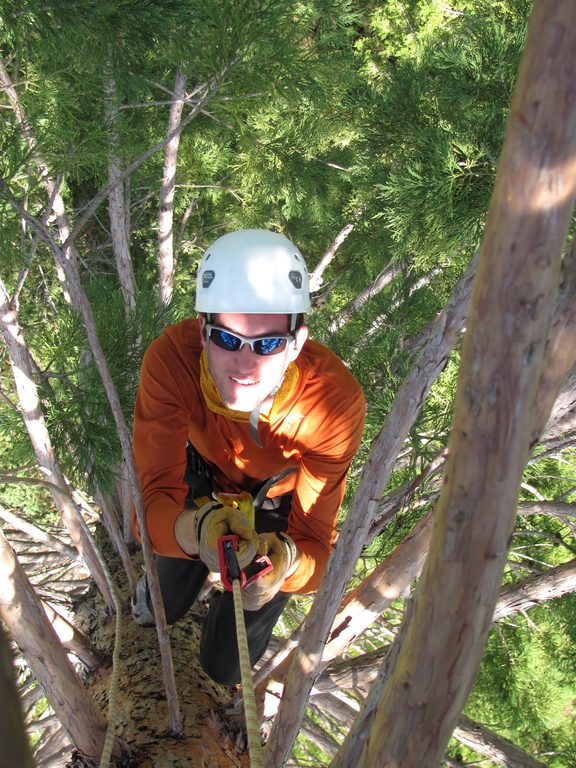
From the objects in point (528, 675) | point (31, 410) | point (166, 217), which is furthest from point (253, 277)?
point (528, 675)

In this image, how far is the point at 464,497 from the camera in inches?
30.0

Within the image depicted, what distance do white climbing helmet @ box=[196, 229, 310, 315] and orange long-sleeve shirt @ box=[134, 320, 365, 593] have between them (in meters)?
0.23

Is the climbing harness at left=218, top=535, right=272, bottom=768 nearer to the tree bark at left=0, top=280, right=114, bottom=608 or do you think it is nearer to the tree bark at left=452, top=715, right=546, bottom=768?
the tree bark at left=0, top=280, right=114, bottom=608

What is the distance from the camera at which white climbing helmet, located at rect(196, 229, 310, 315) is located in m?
1.93

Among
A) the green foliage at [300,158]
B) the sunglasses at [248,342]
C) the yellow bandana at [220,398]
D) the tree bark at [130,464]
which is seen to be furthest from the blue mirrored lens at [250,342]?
the green foliage at [300,158]

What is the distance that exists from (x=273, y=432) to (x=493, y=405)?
1.43 meters

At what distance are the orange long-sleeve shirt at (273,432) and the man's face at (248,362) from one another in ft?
0.33

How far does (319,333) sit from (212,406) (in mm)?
2565

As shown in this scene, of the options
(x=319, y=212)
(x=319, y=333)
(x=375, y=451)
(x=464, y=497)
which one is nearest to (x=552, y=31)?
(x=464, y=497)

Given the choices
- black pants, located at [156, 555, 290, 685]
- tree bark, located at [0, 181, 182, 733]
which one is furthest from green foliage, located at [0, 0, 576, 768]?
tree bark, located at [0, 181, 182, 733]

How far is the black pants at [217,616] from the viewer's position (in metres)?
2.34

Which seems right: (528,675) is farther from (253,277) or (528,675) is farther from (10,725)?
(10,725)

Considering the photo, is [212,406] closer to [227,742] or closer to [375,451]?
[375,451]

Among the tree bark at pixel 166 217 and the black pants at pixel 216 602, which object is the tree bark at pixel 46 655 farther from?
the tree bark at pixel 166 217
